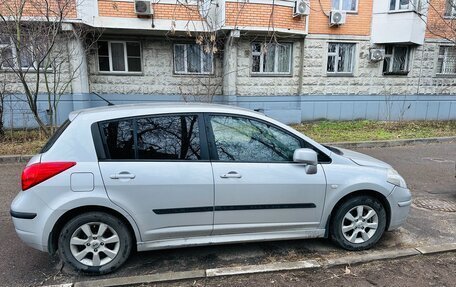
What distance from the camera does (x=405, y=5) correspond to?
13.1m

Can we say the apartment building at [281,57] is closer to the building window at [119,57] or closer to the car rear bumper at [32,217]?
the building window at [119,57]

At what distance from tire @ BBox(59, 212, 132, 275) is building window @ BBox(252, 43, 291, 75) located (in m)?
10.6

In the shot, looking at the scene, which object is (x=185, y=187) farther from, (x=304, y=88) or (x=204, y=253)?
(x=304, y=88)

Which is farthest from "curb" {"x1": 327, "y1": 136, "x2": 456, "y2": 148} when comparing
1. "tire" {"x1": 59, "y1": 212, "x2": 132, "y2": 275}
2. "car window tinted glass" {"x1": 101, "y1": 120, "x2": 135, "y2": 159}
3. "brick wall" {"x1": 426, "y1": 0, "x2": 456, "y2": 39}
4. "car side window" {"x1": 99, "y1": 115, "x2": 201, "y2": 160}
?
"tire" {"x1": 59, "y1": 212, "x2": 132, "y2": 275}

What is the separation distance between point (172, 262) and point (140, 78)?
1041 centimetres

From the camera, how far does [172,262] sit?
11.0ft

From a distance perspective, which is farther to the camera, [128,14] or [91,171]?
[128,14]

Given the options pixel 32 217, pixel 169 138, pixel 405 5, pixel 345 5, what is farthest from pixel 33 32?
pixel 405 5

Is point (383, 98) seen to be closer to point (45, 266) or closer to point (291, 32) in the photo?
point (291, 32)

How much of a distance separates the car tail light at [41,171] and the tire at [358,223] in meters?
2.69

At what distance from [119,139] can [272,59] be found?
10.8 meters

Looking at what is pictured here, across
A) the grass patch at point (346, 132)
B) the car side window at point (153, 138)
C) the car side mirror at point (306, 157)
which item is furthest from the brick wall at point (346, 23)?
the car side window at point (153, 138)

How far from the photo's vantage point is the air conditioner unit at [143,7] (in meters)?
11.1

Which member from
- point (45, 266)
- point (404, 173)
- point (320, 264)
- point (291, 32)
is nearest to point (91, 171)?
point (45, 266)
